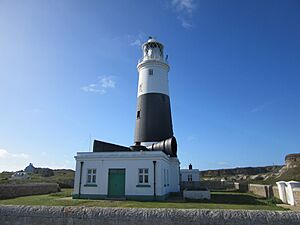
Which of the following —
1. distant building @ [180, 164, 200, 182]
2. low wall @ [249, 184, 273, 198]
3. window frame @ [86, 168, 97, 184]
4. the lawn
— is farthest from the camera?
distant building @ [180, 164, 200, 182]

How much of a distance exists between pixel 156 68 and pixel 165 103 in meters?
3.35

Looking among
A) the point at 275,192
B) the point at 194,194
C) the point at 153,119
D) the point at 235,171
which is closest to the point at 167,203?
the point at 194,194

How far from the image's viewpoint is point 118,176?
1614 cm

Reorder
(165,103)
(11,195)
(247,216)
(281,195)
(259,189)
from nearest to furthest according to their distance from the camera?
(247,216)
(281,195)
(11,195)
(259,189)
(165,103)

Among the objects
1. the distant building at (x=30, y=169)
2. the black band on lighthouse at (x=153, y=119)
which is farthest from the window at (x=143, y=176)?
the distant building at (x=30, y=169)

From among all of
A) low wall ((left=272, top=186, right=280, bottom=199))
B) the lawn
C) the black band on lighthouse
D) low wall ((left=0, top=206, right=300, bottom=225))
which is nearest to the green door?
the lawn

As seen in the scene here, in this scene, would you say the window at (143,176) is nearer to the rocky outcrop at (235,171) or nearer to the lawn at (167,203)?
the lawn at (167,203)

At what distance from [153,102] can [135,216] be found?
16365mm

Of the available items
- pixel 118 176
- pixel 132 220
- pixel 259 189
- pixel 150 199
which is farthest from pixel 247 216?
pixel 259 189

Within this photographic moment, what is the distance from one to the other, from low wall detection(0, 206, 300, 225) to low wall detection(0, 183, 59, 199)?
13.9 metres

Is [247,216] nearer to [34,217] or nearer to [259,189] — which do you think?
[34,217]

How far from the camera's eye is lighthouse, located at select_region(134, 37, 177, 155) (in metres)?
20.3

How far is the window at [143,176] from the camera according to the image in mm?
15784

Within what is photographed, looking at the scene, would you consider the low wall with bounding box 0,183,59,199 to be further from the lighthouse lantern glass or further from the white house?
the lighthouse lantern glass
